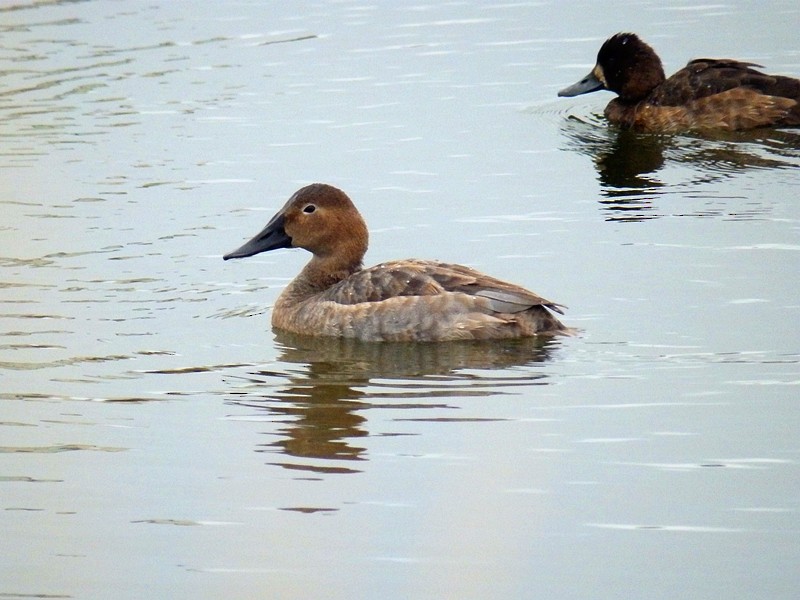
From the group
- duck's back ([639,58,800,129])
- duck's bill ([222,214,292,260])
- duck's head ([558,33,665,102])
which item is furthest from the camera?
duck's head ([558,33,665,102])

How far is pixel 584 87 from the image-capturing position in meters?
17.1

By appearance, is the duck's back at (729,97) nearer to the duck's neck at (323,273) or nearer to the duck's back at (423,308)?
the duck's neck at (323,273)

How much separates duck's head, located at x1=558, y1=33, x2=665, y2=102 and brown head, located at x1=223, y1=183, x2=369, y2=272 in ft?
22.3

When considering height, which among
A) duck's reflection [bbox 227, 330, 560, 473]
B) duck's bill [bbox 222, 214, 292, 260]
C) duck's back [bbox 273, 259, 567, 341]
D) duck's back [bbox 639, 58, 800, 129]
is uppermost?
duck's back [bbox 639, 58, 800, 129]

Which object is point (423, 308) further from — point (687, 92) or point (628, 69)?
point (628, 69)

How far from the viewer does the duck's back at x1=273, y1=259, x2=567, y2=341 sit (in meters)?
9.66

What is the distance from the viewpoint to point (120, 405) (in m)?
8.28

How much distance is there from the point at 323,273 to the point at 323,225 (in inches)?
13.2

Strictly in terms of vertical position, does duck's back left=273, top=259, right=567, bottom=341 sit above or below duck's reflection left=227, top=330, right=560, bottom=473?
Answer: above

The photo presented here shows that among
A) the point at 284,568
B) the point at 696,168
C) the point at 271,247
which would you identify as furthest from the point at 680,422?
the point at 696,168

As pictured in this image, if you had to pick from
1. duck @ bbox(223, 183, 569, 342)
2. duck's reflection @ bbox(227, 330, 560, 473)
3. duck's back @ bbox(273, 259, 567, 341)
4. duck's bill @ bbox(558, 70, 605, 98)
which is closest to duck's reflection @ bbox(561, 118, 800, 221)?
duck's bill @ bbox(558, 70, 605, 98)

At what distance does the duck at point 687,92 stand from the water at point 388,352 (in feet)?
0.96

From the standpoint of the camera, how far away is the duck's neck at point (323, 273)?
34.9ft

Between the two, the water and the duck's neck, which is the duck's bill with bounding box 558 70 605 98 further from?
the duck's neck
